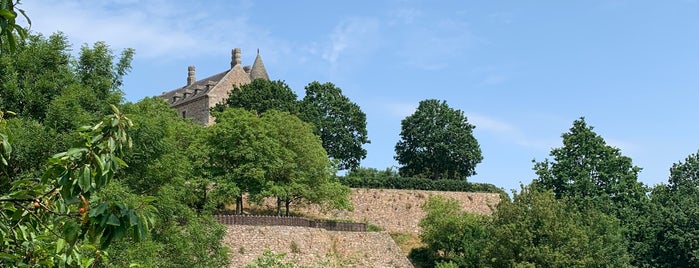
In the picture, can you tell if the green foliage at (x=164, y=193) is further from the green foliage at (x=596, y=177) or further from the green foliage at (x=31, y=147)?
the green foliage at (x=596, y=177)

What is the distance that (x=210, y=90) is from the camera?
70875 mm

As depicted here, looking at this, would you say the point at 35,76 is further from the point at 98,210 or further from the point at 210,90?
the point at 210,90

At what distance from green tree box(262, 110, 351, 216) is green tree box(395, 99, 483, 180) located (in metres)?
17.8

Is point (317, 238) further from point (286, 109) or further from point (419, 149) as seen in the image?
point (419, 149)

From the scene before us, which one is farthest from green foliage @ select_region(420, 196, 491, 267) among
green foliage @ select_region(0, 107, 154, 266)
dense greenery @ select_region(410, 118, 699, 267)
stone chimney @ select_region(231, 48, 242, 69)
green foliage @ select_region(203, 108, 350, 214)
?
green foliage @ select_region(0, 107, 154, 266)

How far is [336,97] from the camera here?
219 feet

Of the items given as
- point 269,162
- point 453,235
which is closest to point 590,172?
point 453,235

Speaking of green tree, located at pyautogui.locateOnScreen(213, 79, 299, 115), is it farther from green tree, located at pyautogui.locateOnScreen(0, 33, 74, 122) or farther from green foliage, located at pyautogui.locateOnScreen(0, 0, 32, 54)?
green foliage, located at pyautogui.locateOnScreen(0, 0, 32, 54)

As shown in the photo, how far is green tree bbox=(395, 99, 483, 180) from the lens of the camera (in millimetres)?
68125

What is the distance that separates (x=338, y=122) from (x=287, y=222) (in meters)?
22.8

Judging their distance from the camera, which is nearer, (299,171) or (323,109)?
(299,171)

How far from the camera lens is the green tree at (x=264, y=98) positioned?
61.8m

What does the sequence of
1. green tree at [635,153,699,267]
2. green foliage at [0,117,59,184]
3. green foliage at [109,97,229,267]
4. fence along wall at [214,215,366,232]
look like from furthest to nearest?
green tree at [635,153,699,267] → fence along wall at [214,215,366,232] → green foliage at [109,97,229,267] → green foliage at [0,117,59,184]

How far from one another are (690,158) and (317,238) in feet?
98.2
